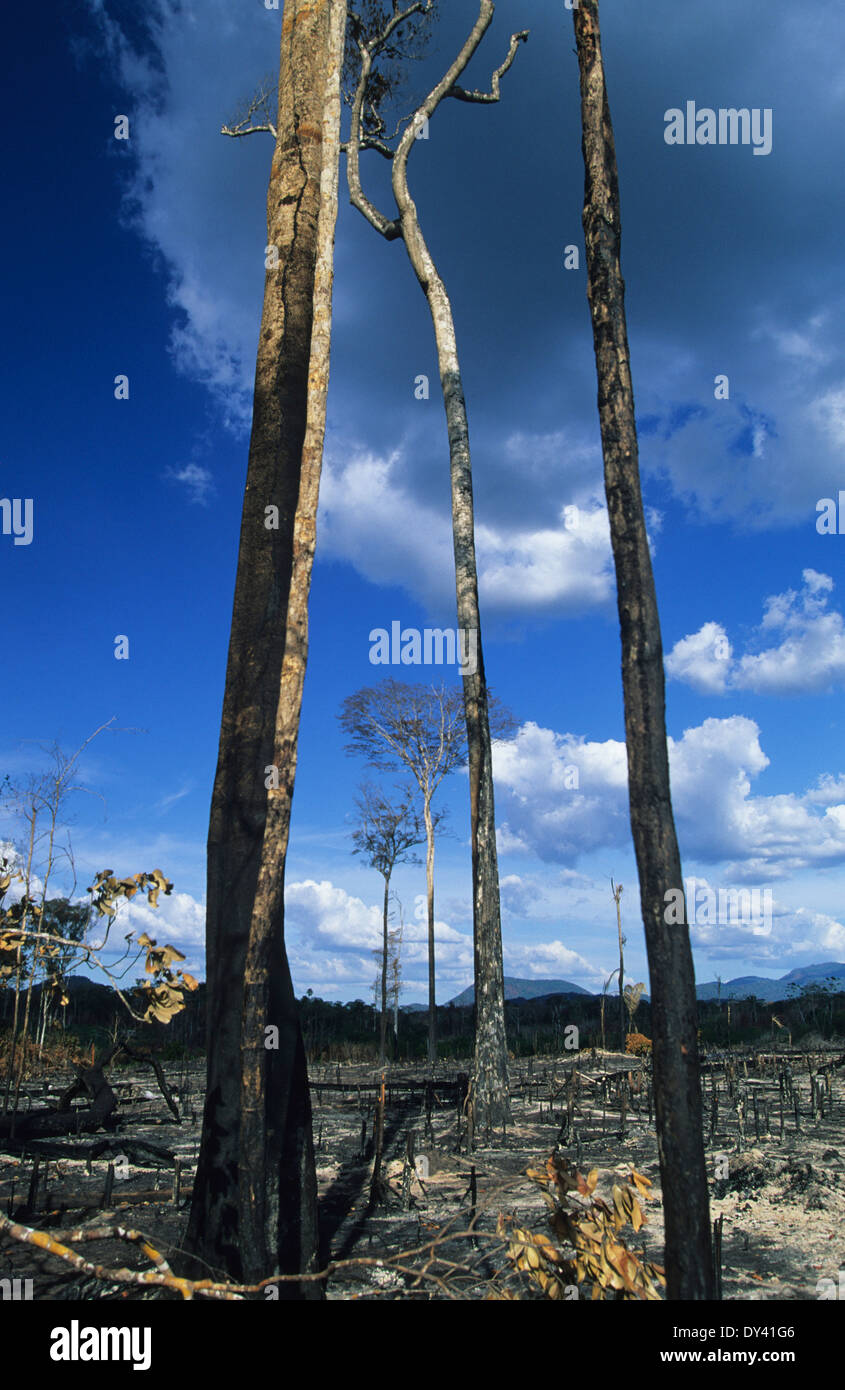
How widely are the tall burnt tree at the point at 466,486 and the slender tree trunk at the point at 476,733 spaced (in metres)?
0.01

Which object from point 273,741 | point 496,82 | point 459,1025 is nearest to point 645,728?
point 273,741

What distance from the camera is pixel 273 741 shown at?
15.2ft

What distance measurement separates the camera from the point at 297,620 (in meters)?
4.43

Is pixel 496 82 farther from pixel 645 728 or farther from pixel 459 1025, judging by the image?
pixel 459 1025

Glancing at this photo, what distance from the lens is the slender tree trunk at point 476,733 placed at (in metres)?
8.78

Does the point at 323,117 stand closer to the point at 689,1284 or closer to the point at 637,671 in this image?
the point at 637,671

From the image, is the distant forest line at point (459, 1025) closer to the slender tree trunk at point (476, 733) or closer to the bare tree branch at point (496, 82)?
the slender tree trunk at point (476, 733)

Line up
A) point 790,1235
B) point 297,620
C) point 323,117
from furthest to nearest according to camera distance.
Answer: point 323,117
point 790,1235
point 297,620

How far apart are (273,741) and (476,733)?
515 cm

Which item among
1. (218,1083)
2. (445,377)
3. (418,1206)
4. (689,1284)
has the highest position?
(445,377)

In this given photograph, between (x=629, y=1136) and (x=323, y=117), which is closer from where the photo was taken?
(x=323, y=117)
